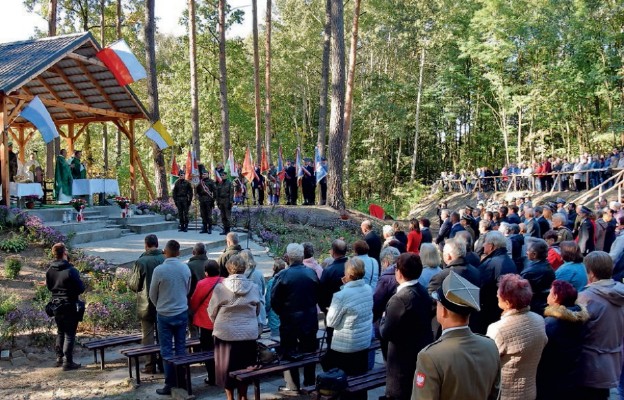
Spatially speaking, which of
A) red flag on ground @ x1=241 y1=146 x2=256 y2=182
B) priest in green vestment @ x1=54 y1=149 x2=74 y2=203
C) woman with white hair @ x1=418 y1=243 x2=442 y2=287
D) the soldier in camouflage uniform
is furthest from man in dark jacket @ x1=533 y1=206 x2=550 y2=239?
priest in green vestment @ x1=54 y1=149 x2=74 y2=203

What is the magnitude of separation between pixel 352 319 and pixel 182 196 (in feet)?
36.4

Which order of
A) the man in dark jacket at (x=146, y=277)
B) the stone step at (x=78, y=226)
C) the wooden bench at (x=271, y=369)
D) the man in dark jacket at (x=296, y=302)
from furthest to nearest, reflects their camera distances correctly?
the stone step at (x=78, y=226) < the man in dark jacket at (x=146, y=277) < the man in dark jacket at (x=296, y=302) < the wooden bench at (x=271, y=369)

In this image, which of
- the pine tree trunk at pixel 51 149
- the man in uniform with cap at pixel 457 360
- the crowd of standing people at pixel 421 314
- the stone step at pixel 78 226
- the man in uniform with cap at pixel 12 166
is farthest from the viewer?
the pine tree trunk at pixel 51 149

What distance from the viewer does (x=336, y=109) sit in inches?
732

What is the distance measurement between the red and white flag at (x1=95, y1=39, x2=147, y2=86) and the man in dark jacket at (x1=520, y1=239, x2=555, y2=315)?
512 inches

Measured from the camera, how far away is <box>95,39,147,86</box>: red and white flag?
50.1ft

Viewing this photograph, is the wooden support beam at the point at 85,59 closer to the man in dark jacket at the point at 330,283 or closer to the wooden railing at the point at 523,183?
the man in dark jacket at the point at 330,283

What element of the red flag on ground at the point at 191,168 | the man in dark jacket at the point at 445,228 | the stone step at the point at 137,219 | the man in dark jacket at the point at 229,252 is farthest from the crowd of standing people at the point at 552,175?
the man in dark jacket at the point at 229,252

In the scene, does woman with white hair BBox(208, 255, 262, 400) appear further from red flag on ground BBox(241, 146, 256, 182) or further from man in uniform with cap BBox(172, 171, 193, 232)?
red flag on ground BBox(241, 146, 256, 182)

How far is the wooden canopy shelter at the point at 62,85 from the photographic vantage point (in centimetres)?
1279

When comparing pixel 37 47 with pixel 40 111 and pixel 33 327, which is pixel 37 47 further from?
pixel 33 327

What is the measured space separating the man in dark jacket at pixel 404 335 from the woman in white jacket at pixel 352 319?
782 millimetres

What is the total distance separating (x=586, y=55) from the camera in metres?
29.3

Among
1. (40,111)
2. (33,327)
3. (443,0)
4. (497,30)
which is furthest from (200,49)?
(33,327)
